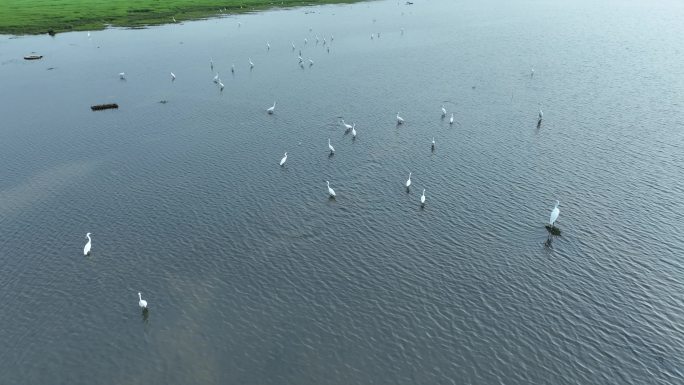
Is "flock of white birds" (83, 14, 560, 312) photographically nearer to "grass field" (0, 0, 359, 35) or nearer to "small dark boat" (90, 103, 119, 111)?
"small dark boat" (90, 103, 119, 111)

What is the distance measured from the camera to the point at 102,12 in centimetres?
16188

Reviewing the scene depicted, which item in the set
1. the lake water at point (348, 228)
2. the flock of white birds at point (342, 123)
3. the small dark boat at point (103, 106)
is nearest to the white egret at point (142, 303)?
the flock of white birds at point (342, 123)

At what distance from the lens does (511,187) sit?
175ft

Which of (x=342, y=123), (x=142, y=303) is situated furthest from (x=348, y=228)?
(x=342, y=123)

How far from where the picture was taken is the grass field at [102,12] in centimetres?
14500

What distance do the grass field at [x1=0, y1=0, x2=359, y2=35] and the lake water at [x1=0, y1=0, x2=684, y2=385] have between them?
57.4 m

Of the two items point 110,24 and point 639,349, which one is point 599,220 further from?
point 110,24

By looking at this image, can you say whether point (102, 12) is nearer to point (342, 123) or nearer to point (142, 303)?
point (342, 123)

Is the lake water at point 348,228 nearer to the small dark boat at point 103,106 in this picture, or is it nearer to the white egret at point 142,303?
the white egret at point 142,303

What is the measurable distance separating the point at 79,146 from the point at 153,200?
21030 millimetres

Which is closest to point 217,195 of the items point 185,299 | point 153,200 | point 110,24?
point 153,200

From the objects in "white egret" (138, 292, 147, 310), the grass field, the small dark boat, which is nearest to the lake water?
"white egret" (138, 292, 147, 310)

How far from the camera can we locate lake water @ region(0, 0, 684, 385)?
33.2 m

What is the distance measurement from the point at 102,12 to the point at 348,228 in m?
152
